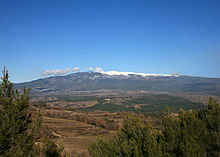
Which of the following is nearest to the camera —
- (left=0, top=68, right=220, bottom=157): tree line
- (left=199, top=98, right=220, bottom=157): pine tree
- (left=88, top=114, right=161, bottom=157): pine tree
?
(left=0, top=68, right=220, bottom=157): tree line

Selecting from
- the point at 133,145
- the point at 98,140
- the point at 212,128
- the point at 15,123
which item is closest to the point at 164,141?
the point at 133,145

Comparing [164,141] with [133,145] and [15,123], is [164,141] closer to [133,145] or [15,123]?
[133,145]

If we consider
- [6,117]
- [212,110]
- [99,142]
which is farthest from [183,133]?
[6,117]

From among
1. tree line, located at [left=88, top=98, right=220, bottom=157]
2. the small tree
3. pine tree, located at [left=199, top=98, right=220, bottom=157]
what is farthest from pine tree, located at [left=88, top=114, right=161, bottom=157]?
pine tree, located at [left=199, top=98, right=220, bottom=157]

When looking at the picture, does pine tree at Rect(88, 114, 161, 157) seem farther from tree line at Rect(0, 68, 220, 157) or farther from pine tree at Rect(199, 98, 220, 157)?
pine tree at Rect(199, 98, 220, 157)

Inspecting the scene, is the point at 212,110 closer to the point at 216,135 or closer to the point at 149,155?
the point at 216,135

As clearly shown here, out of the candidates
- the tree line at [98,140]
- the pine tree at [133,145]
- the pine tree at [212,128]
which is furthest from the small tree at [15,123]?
the pine tree at [212,128]

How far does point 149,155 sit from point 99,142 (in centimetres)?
473

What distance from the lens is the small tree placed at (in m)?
12.1

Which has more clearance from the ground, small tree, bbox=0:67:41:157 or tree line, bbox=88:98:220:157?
small tree, bbox=0:67:41:157

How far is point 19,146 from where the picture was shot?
12062 mm

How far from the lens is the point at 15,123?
1274cm

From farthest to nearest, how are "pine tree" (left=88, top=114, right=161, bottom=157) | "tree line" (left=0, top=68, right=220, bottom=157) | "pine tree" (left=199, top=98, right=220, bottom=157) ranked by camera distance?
1. "pine tree" (left=199, top=98, right=220, bottom=157)
2. "pine tree" (left=88, top=114, right=161, bottom=157)
3. "tree line" (left=0, top=68, right=220, bottom=157)

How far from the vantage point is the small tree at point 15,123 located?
12.1m
